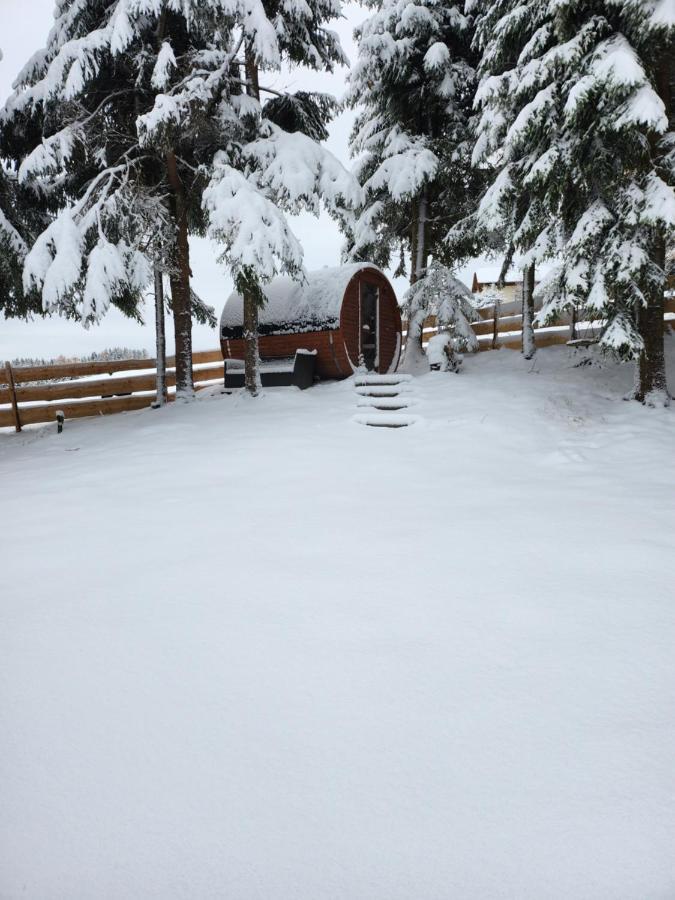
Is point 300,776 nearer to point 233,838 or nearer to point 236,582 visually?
point 233,838

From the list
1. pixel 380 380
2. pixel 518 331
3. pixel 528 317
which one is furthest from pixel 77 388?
pixel 518 331

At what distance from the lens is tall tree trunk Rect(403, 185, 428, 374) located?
13.7 meters

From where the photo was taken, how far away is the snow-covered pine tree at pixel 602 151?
7.14 metres

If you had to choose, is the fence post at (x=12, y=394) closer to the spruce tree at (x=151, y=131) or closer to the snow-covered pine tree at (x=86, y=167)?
the snow-covered pine tree at (x=86, y=167)

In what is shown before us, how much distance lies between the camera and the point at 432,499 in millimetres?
4809

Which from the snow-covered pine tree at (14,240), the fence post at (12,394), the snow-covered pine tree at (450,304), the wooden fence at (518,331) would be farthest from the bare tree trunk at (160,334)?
the wooden fence at (518,331)

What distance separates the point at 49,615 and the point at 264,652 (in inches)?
49.0

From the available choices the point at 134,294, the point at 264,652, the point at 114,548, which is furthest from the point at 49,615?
the point at 134,294

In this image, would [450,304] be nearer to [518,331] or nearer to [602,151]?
[518,331]

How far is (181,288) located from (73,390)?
3.42 metres

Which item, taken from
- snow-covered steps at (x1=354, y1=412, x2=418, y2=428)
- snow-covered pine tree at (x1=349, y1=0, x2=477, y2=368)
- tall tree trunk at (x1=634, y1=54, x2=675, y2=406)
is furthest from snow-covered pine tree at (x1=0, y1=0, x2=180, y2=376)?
tall tree trunk at (x1=634, y1=54, x2=675, y2=406)

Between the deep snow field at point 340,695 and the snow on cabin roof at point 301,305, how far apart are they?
725 centimetres

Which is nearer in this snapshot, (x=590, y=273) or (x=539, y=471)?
(x=539, y=471)

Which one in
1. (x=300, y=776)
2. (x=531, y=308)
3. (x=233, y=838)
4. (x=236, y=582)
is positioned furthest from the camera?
(x=531, y=308)
